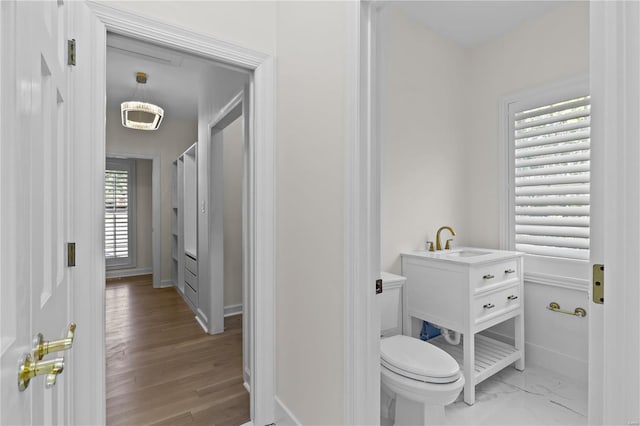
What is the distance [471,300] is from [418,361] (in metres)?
0.62

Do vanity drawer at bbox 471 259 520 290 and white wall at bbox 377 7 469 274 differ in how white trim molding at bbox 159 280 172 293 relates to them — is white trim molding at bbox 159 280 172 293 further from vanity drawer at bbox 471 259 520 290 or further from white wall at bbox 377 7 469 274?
vanity drawer at bbox 471 259 520 290

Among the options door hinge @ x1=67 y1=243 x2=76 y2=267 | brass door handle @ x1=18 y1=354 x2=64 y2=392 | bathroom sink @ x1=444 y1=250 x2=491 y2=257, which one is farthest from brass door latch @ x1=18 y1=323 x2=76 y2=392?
bathroom sink @ x1=444 y1=250 x2=491 y2=257

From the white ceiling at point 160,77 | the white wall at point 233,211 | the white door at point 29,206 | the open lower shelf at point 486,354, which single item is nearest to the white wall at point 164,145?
the white ceiling at point 160,77

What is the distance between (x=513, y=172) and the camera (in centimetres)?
273

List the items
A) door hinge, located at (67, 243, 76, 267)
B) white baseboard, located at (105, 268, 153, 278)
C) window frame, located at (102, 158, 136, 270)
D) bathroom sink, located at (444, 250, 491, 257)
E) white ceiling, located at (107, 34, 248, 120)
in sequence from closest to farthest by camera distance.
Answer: door hinge, located at (67, 243, 76, 267), bathroom sink, located at (444, 250, 491, 257), white ceiling, located at (107, 34, 248, 120), white baseboard, located at (105, 268, 153, 278), window frame, located at (102, 158, 136, 270)

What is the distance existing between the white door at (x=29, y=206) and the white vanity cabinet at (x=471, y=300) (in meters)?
2.01

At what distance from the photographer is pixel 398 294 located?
87.4 inches

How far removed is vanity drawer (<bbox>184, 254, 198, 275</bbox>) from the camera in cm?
390

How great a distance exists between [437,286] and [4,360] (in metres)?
2.20

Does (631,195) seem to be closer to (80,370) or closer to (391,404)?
(391,404)

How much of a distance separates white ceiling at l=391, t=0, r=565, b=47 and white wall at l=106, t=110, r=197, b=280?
4.34 m

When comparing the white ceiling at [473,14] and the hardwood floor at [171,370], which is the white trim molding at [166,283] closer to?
the hardwood floor at [171,370]

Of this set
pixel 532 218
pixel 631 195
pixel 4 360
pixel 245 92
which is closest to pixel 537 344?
pixel 532 218

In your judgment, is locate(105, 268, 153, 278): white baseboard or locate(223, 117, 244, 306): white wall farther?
locate(105, 268, 153, 278): white baseboard
